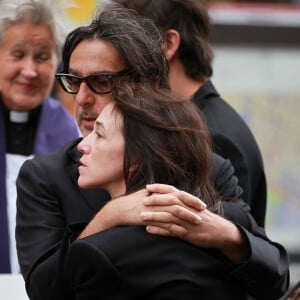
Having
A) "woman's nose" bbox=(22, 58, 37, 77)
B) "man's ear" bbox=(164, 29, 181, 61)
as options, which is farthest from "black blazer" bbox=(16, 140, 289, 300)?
"woman's nose" bbox=(22, 58, 37, 77)

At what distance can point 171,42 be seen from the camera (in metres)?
3.62

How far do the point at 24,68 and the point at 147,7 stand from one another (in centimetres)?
68

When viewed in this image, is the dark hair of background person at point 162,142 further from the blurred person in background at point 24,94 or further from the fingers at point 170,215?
the blurred person in background at point 24,94

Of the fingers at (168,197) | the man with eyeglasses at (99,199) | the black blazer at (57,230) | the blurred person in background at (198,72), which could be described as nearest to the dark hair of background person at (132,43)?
the man with eyeglasses at (99,199)

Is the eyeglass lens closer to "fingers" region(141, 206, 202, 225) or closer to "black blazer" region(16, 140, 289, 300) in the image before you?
"black blazer" region(16, 140, 289, 300)

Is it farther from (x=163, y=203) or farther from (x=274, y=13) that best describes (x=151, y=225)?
(x=274, y=13)

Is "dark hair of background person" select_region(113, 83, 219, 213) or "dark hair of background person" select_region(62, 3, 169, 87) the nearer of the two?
→ "dark hair of background person" select_region(113, 83, 219, 213)

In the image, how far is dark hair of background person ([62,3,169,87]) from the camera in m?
2.80

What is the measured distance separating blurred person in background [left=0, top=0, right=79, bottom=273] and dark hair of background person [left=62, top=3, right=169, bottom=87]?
1.03 metres

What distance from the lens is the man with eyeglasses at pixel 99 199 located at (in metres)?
2.45

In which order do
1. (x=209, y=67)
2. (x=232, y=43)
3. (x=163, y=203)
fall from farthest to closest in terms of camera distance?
(x=232, y=43), (x=209, y=67), (x=163, y=203)

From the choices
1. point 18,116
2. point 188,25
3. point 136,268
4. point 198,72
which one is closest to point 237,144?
point 198,72

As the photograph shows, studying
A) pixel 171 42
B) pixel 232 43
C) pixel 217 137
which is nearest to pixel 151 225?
pixel 217 137

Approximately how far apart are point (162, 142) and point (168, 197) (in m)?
0.17
